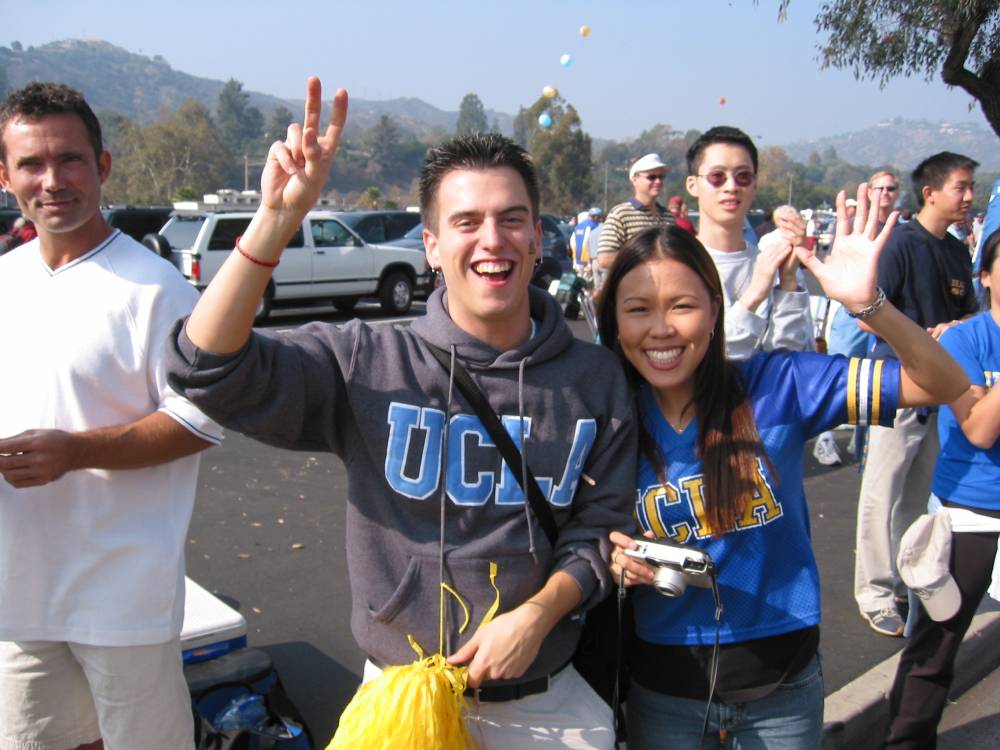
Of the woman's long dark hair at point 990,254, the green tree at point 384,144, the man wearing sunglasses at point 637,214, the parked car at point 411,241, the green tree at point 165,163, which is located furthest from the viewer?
the green tree at point 384,144

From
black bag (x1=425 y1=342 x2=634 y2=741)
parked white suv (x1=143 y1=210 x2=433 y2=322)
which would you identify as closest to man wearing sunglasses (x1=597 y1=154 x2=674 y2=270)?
black bag (x1=425 y1=342 x2=634 y2=741)

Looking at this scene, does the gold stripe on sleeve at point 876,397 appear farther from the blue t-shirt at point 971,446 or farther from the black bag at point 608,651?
the blue t-shirt at point 971,446

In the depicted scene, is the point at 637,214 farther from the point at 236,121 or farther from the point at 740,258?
the point at 236,121

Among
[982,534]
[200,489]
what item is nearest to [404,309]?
[200,489]

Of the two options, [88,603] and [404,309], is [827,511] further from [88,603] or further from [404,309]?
[404,309]

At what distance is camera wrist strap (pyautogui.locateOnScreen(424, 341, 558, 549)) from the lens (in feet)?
5.74

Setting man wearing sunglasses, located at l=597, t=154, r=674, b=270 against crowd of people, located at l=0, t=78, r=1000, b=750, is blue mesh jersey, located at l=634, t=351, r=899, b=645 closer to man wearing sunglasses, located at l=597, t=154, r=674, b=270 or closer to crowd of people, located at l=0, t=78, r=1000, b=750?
crowd of people, located at l=0, t=78, r=1000, b=750

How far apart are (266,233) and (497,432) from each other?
58 cm

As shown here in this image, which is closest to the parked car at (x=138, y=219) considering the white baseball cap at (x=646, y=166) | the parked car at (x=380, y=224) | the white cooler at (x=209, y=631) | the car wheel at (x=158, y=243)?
the car wheel at (x=158, y=243)

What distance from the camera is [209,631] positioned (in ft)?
10.7

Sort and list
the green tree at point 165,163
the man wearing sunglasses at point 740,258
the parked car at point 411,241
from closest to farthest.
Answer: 1. the man wearing sunglasses at point 740,258
2. the parked car at point 411,241
3. the green tree at point 165,163

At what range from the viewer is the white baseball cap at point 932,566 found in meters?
2.89

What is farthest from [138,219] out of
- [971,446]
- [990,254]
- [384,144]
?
[384,144]

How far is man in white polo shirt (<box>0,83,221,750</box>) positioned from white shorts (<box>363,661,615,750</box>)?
75cm
